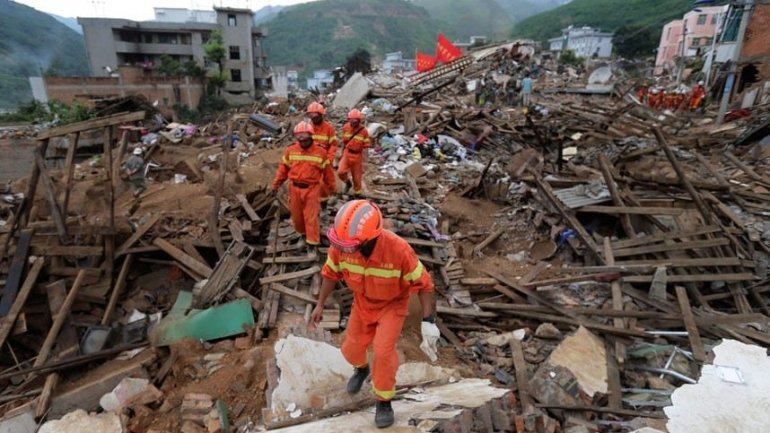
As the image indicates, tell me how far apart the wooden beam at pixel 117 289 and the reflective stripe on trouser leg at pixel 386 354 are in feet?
14.5

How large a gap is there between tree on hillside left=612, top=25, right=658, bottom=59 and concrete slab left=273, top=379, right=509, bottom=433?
59921 mm

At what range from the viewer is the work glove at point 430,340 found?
165 inches

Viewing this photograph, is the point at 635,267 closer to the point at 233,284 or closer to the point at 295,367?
the point at 295,367

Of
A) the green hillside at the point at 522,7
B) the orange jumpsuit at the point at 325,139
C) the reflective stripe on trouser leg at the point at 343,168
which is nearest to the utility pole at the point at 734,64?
the reflective stripe on trouser leg at the point at 343,168

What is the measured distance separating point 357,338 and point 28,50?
78363 millimetres

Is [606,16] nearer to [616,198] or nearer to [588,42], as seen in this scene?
[588,42]

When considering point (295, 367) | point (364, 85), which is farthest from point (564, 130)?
point (295, 367)

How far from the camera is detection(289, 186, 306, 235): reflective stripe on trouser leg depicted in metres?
5.16

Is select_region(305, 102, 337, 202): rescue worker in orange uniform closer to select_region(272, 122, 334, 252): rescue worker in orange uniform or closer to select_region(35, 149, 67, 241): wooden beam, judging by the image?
select_region(272, 122, 334, 252): rescue worker in orange uniform

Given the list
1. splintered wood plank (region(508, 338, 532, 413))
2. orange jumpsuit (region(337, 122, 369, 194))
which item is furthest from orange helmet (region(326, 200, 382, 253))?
orange jumpsuit (region(337, 122, 369, 194))

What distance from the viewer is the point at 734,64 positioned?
16047mm

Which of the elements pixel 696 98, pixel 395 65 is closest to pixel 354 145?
pixel 696 98

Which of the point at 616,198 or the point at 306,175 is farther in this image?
the point at 616,198

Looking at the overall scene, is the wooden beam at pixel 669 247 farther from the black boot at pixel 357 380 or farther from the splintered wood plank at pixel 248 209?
the splintered wood plank at pixel 248 209
